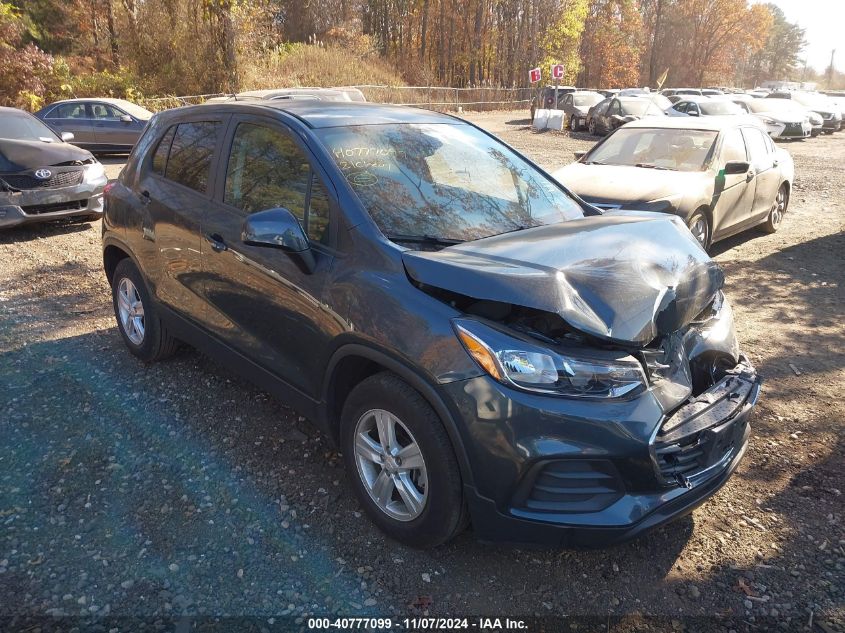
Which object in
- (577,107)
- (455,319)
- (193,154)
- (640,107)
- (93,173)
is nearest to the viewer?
(455,319)

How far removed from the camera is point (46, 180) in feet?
27.6

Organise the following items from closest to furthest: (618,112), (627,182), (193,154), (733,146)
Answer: (193,154) → (627,182) → (733,146) → (618,112)

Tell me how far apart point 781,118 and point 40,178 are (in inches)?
922

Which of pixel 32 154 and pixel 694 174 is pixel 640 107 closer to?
pixel 694 174

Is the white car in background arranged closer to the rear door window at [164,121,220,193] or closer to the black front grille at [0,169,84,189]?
the black front grille at [0,169,84,189]

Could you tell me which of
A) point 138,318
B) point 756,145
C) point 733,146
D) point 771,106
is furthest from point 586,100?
point 138,318

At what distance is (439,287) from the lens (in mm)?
2656

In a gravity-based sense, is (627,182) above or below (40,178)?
above

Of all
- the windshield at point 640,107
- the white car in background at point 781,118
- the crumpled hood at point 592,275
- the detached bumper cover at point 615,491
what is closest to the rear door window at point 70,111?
the crumpled hood at point 592,275

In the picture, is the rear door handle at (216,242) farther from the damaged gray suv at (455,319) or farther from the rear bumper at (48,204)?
the rear bumper at (48,204)

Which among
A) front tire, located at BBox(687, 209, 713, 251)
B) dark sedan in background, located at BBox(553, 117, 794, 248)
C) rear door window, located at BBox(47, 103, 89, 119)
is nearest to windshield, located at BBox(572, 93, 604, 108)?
rear door window, located at BBox(47, 103, 89, 119)

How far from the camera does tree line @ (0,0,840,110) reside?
25.1m

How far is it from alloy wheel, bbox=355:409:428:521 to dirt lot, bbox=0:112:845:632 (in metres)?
0.22

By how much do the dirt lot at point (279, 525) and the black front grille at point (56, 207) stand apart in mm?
4078
